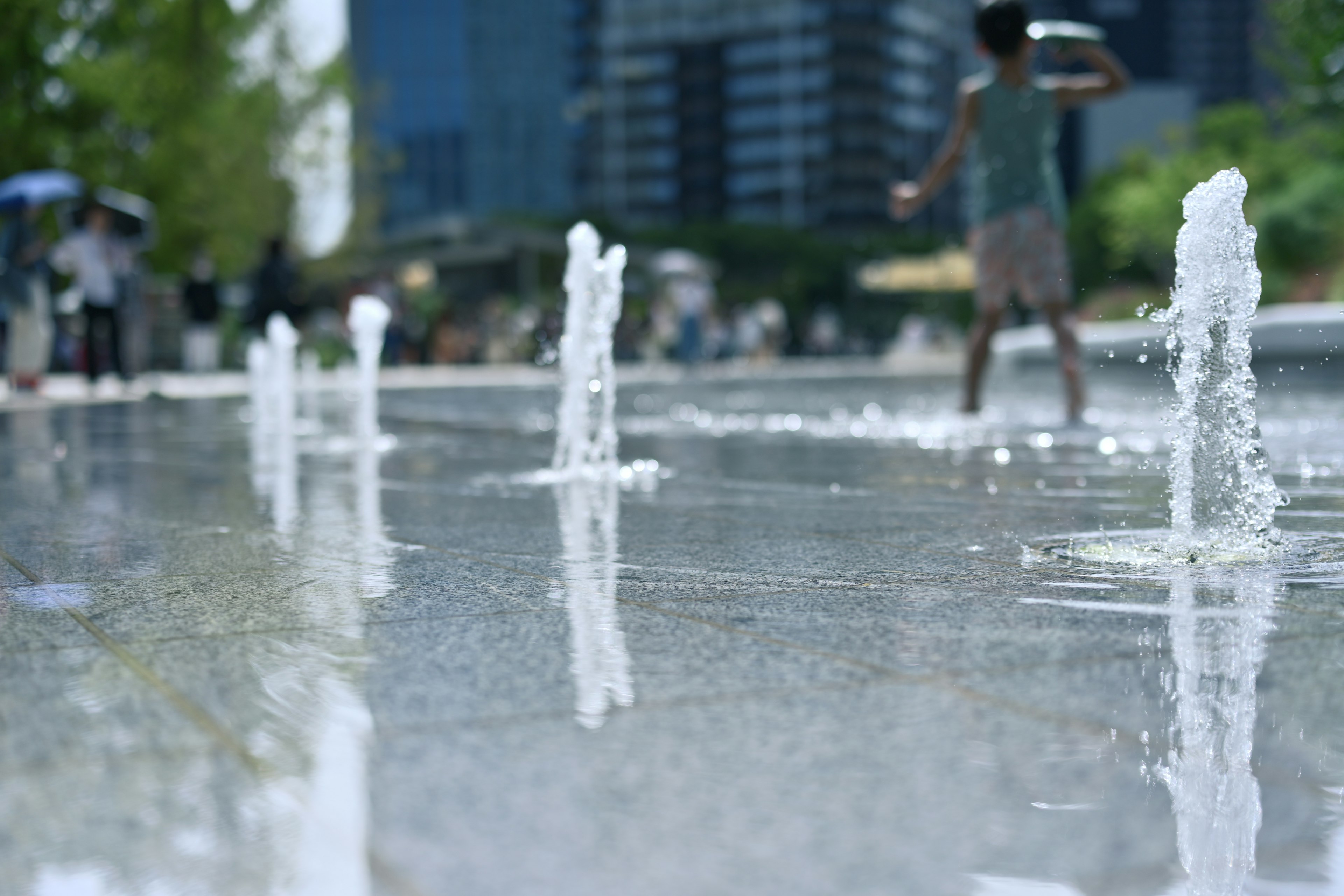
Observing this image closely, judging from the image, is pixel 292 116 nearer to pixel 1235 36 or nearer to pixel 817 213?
pixel 817 213

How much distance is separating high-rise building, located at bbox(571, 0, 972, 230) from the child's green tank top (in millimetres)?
124368

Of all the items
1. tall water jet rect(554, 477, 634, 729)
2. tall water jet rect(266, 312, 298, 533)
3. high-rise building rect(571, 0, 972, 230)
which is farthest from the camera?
high-rise building rect(571, 0, 972, 230)

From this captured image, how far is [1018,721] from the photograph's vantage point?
8.18ft

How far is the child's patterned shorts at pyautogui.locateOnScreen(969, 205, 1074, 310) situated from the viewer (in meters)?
9.47

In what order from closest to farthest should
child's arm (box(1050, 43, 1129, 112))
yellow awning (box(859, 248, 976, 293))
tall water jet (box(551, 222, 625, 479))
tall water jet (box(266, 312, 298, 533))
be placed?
tall water jet (box(266, 312, 298, 533)), tall water jet (box(551, 222, 625, 479)), child's arm (box(1050, 43, 1129, 112)), yellow awning (box(859, 248, 976, 293))

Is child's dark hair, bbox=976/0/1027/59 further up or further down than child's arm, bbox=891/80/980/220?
further up

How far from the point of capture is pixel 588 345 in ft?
26.3

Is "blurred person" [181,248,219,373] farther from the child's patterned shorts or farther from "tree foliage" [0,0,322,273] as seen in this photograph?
the child's patterned shorts

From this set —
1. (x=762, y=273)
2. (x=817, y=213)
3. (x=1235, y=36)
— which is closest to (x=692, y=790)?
(x=762, y=273)

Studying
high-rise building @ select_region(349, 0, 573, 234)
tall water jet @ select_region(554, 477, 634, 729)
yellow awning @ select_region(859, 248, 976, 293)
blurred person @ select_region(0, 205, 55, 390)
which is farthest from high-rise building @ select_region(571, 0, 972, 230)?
tall water jet @ select_region(554, 477, 634, 729)

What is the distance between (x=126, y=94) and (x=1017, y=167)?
17.3m

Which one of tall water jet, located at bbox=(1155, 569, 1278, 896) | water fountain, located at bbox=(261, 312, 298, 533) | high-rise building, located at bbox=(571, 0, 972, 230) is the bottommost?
tall water jet, located at bbox=(1155, 569, 1278, 896)

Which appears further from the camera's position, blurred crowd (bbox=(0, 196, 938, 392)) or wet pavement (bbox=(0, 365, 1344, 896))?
blurred crowd (bbox=(0, 196, 938, 392))

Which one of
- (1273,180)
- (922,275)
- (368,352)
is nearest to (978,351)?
(368,352)
